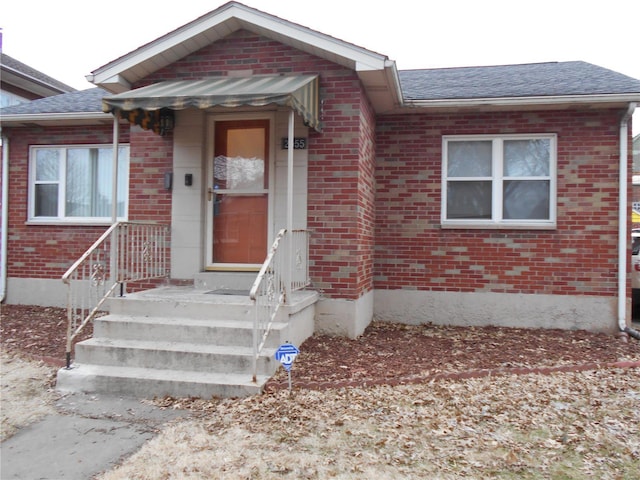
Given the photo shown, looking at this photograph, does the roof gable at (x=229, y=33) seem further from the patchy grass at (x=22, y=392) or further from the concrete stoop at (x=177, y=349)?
the patchy grass at (x=22, y=392)

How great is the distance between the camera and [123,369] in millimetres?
Result: 4789

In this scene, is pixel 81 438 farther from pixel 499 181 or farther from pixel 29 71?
pixel 29 71

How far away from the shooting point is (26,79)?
15.9 meters

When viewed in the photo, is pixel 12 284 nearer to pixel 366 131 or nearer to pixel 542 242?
pixel 366 131

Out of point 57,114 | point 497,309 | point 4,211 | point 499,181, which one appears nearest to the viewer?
point 497,309

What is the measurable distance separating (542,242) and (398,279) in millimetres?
2202

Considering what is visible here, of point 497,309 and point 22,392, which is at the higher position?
point 497,309

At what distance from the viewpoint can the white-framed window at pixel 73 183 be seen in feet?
28.0

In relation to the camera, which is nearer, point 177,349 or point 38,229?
point 177,349

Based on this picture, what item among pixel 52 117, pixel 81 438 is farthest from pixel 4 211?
pixel 81 438

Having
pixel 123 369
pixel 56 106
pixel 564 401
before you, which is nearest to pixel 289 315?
pixel 123 369

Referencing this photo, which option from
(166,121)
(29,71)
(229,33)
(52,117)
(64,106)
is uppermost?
(29,71)

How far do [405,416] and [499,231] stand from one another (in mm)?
4267

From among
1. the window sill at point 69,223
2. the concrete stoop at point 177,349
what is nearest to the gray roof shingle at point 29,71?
the window sill at point 69,223
